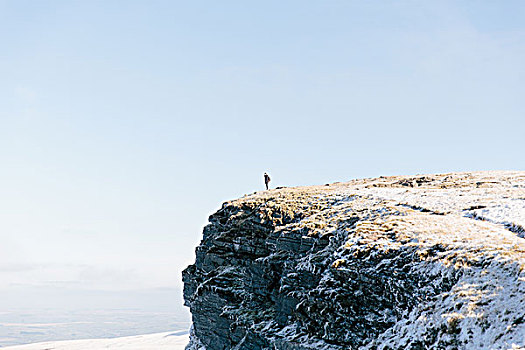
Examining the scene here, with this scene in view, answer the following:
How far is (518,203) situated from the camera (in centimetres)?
3600

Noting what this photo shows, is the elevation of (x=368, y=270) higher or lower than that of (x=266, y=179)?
lower

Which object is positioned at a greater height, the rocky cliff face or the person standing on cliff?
the person standing on cliff

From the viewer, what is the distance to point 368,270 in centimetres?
3059

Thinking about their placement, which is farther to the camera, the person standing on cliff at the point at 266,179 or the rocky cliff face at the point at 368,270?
the person standing on cliff at the point at 266,179

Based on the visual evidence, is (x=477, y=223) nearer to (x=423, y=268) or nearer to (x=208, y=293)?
(x=423, y=268)

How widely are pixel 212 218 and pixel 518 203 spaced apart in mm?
31172

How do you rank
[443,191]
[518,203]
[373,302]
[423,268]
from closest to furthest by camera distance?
[423,268]
[373,302]
[518,203]
[443,191]

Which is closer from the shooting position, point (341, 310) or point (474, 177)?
point (341, 310)

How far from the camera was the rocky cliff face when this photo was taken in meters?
23.7

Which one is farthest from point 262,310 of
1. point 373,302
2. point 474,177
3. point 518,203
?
point 474,177

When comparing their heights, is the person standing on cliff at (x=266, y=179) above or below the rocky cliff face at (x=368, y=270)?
above

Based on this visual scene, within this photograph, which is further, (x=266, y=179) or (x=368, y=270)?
(x=266, y=179)

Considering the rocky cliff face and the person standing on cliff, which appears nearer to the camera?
the rocky cliff face

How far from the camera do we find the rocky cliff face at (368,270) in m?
23.7
